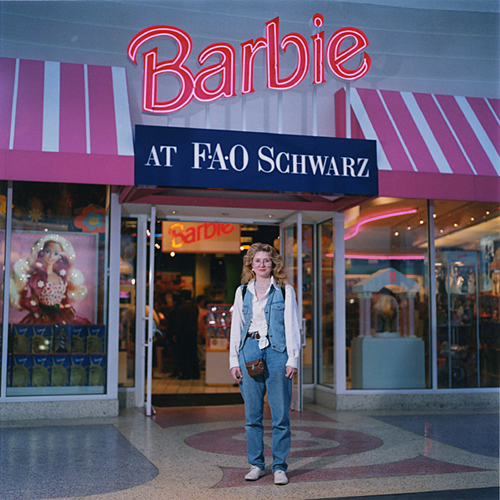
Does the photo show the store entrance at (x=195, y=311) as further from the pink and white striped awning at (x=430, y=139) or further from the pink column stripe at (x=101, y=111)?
the pink and white striped awning at (x=430, y=139)

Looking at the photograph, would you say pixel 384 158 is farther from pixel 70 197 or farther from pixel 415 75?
pixel 70 197

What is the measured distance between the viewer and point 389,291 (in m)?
8.55

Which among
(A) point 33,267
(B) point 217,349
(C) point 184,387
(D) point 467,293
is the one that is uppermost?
(A) point 33,267

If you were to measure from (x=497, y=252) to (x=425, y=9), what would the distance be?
13.7 feet

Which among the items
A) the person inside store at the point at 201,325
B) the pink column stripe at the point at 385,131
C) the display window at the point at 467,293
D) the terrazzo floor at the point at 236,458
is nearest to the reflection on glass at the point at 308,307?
the terrazzo floor at the point at 236,458

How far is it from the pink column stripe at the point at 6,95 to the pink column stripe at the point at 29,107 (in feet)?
0.30

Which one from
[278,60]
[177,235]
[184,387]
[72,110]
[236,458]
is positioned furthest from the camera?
[177,235]

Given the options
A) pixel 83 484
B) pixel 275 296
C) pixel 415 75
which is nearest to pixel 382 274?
pixel 415 75

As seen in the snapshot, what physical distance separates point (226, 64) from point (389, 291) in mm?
3941

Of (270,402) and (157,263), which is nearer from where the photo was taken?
(270,402)

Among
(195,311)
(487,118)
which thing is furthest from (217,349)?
(487,118)

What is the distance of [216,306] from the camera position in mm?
11375

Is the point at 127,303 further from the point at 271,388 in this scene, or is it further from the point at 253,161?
the point at 271,388

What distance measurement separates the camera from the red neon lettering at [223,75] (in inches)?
299
